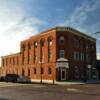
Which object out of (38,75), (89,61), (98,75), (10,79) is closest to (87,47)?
(89,61)

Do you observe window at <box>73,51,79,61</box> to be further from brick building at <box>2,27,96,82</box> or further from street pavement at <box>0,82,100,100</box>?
street pavement at <box>0,82,100,100</box>

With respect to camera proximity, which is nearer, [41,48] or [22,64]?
[41,48]

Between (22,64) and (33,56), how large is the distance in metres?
7.12

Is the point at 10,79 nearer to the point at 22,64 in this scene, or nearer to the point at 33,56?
the point at 33,56

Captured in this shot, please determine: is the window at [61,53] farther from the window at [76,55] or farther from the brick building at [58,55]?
the window at [76,55]

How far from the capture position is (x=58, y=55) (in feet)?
185

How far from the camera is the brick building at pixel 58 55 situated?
56.0m

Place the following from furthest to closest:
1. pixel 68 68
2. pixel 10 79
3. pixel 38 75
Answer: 1. pixel 38 75
2. pixel 68 68
3. pixel 10 79

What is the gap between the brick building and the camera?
2205 inches

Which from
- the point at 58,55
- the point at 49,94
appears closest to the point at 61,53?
the point at 58,55

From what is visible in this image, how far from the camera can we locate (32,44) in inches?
2591

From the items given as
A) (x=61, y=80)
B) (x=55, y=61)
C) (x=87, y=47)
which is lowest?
(x=61, y=80)

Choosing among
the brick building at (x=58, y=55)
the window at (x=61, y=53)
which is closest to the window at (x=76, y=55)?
the brick building at (x=58, y=55)

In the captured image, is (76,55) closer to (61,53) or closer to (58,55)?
(61,53)
